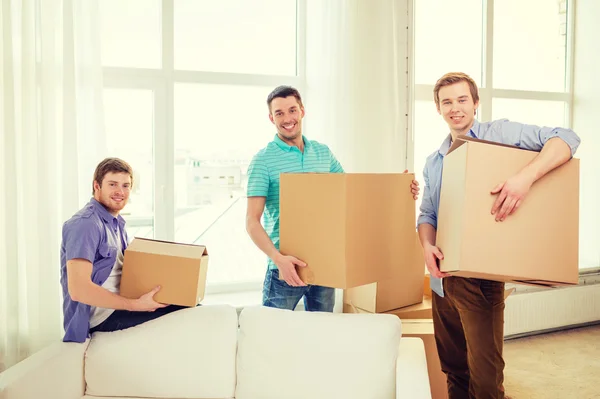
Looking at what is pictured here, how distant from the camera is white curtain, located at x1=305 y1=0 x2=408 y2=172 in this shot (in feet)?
9.25

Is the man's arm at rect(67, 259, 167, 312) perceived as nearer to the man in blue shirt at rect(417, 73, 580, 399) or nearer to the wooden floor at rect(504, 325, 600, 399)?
the man in blue shirt at rect(417, 73, 580, 399)

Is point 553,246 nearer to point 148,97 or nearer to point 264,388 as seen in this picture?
point 264,388

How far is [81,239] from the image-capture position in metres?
1.75

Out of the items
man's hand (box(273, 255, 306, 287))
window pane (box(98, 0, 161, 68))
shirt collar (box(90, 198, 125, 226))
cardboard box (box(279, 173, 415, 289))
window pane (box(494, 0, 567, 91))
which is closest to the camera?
cardboard box (box(279, 173, 415, 289))

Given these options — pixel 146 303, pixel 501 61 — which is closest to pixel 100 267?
pixel 146 303

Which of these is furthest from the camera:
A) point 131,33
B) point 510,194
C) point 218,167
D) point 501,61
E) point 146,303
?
point 501,61

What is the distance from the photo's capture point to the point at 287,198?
1.76 metres

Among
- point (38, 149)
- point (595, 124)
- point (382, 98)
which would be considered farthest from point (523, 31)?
point (38, 149)

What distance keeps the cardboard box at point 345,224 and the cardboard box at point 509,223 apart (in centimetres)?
28

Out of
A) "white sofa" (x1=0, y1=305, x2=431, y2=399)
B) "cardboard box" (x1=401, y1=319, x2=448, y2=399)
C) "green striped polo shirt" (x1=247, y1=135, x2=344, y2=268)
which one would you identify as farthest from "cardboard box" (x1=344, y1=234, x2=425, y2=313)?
"green striped polo shirt" (x1=247, y1=135, x2=344, y2=268)

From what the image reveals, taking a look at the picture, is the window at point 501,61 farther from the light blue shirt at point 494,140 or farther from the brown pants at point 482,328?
the brown pants at point 482,328

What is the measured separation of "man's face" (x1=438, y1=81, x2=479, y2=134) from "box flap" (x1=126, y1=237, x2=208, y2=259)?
100 centimetres

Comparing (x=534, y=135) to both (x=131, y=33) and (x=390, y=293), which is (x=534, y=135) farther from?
(x=131, y=33)

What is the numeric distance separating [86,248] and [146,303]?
0.28 m
